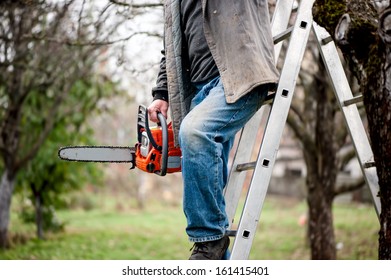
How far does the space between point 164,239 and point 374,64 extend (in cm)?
1062

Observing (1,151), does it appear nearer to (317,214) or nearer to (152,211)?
(317,214)

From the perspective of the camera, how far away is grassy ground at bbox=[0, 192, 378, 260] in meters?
9.92

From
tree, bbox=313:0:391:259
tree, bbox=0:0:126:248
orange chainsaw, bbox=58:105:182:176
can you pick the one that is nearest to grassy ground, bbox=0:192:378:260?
tree, bbox=0:0:126:248

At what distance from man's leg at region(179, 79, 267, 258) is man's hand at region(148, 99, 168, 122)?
46cm

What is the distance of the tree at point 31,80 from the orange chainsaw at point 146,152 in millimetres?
3772

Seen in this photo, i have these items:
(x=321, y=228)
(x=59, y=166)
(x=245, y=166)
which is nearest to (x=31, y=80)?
(x=59, y=166)

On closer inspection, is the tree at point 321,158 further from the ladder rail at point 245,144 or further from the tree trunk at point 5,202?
the tree trunk at point 5,202

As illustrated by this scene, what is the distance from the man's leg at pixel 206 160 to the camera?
2596mm

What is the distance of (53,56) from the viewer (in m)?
9.12

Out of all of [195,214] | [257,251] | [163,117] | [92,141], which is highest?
[163,117]

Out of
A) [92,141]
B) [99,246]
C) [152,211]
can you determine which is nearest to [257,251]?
[99,246]

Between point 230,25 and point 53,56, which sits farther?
point 53,56

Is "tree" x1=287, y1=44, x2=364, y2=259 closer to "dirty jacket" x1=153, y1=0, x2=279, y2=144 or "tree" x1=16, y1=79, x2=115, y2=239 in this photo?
"dirty jacket" x1=153, y1=0, x2=279, y2=144

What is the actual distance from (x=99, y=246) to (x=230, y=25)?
355 inches
